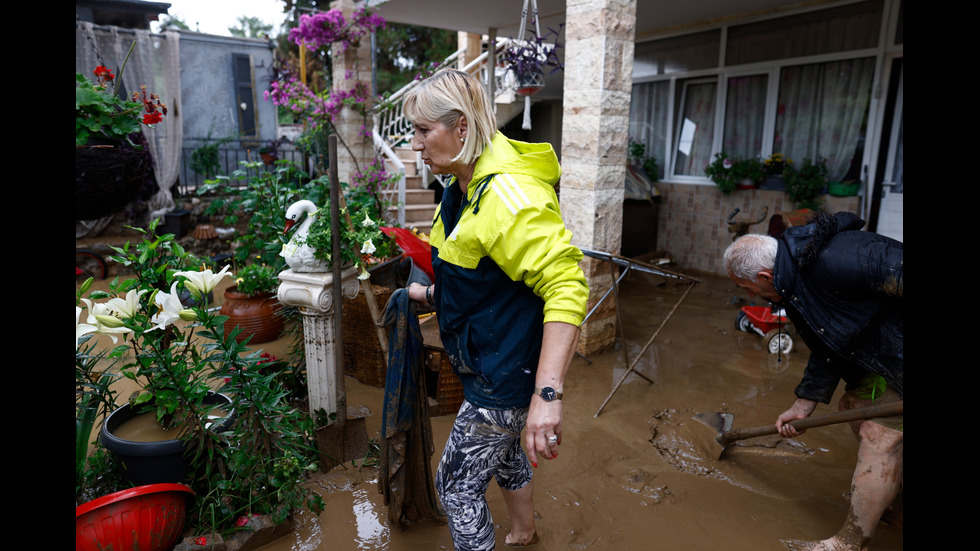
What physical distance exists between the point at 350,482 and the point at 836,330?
8.08 ft

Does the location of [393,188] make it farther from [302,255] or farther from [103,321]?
[103,321]

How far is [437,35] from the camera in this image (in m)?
16.6

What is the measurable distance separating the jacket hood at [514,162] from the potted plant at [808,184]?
593 centimetres

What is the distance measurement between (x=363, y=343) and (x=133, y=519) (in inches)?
83.9

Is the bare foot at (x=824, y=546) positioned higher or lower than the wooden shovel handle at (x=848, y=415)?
lower

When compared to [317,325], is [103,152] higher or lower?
higher

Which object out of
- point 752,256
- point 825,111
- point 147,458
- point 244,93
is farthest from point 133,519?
point 244,93

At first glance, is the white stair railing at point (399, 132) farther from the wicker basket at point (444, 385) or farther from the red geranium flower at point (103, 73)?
the red geranium flower at point (103, 73)

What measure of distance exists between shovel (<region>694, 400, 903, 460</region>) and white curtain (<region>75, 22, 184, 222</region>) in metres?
8.58

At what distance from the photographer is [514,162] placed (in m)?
1.90

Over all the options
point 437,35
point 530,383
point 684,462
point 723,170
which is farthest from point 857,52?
point 437,35

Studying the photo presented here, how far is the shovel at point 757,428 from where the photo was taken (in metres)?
2.26

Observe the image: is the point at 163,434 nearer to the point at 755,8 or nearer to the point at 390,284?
the point at 390,284

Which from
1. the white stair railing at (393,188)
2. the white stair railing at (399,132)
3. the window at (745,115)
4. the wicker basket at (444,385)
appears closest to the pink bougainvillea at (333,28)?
the white stair railing at (399,132)
